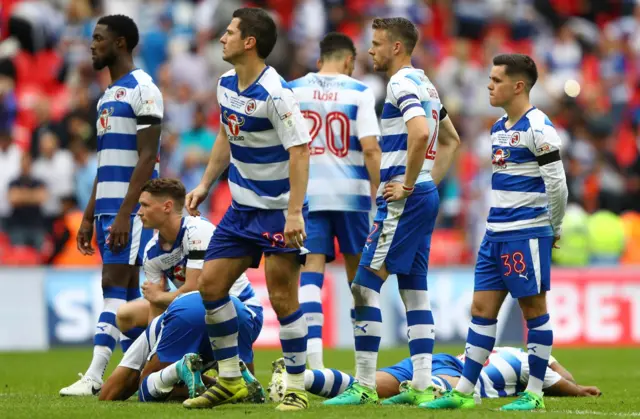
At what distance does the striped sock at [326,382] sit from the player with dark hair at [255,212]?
623 mm

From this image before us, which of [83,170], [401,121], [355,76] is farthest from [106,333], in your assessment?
[355,76]

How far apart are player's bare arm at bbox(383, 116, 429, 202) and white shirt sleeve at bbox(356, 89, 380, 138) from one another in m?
1.92

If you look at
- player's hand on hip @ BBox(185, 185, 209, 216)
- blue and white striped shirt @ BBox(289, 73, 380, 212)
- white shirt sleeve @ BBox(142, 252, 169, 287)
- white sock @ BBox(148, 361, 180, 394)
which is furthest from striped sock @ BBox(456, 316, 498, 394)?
→ white shirt sleeve @ BBox(142, 252, 169, 287)

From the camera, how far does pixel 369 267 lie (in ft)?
26.8

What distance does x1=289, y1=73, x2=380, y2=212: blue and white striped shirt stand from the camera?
989 cm

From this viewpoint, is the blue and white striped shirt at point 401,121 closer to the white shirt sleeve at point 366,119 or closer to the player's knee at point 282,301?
the player's knee at point 282,301

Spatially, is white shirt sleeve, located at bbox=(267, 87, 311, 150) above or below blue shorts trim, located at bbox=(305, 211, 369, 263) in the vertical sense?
above

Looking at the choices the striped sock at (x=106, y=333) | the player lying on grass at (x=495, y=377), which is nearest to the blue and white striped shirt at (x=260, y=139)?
the player lying on grass at (x=495, y=377)

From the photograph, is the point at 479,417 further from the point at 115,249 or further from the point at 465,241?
the point at 465,241

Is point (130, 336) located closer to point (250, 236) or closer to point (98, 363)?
point (98, 363)

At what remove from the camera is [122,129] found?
9.30 meters

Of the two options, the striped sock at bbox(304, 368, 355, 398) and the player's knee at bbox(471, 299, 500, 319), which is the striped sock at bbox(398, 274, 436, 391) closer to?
the player's knee at bbox(471, 299, 500, 319)

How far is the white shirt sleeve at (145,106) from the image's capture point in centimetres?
926

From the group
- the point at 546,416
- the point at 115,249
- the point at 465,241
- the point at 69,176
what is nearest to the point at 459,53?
the point at 465,241
